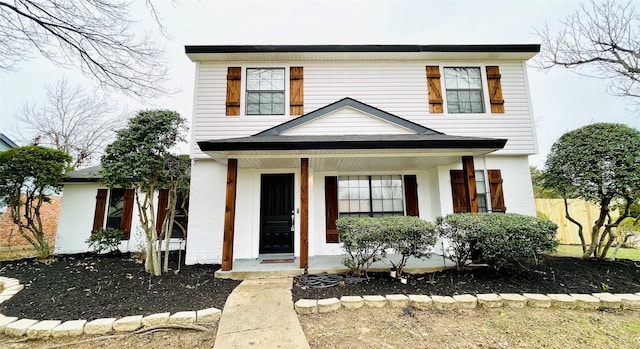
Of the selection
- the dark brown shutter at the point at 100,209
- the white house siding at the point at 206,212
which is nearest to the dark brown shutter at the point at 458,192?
the white house siding at the point at 206,212

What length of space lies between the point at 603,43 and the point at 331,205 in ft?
24.4

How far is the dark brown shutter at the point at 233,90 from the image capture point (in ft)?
20.3

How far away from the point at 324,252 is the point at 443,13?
10.5 metres

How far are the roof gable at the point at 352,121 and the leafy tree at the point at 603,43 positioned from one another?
4357 millimetres

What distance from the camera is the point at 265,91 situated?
6.36 meters

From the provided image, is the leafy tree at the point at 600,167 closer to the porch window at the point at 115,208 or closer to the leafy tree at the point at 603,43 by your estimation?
the leafy tree at the point at 603,43

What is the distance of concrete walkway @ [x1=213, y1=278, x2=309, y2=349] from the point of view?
238 cm

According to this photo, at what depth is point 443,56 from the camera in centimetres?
641

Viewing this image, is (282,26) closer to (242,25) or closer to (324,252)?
(242,25)

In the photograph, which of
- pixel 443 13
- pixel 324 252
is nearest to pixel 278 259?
pixel 324 252

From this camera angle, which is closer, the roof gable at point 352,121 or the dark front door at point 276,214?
the roof gable at point 352,121

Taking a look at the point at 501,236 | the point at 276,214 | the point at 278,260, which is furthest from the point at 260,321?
the point at 501,236

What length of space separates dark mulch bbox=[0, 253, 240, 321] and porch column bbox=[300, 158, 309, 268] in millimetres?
1278

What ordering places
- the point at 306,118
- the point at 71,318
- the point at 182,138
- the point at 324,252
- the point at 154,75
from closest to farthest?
the point at 71,318, the point at 154,75, the point at 182,138, the point at 306,118, the point at 324,252
